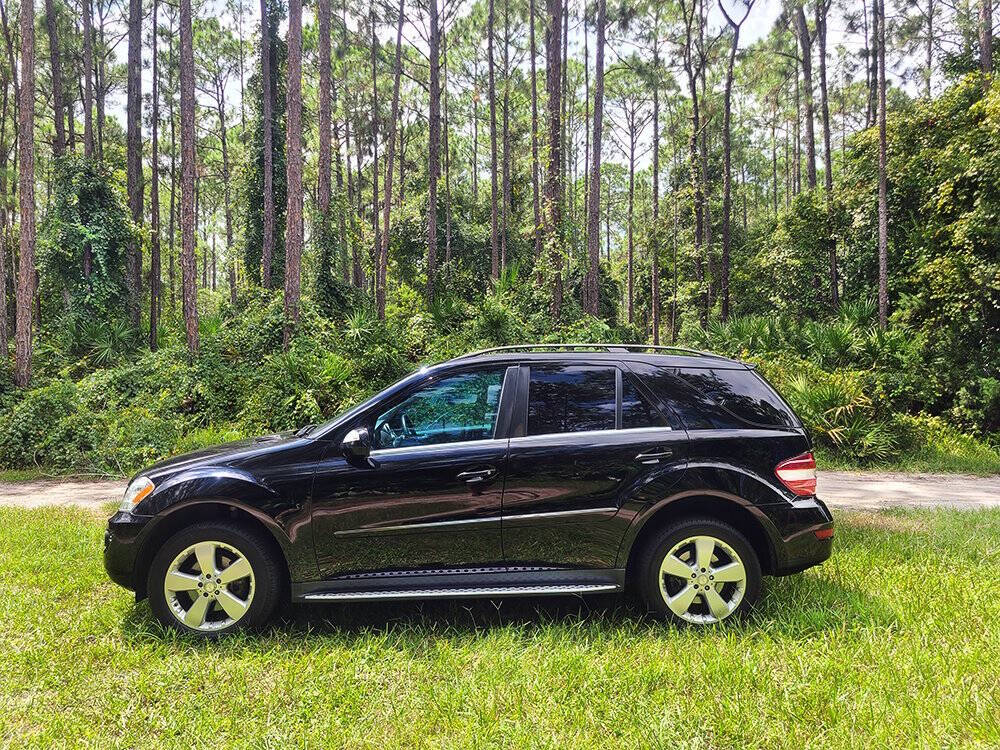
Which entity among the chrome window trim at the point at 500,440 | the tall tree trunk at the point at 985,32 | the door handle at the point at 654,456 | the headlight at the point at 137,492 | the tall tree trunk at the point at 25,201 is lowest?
the headlight at the point at 137,492

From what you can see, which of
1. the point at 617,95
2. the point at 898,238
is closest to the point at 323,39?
the point at 898,238

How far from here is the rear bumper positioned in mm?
3516

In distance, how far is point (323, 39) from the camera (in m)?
14.9

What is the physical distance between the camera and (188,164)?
1338 cm

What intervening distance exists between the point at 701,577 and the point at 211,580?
2992 millimetres

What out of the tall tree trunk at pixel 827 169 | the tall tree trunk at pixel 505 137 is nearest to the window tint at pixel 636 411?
the tall tree trunk at pixel 827 169

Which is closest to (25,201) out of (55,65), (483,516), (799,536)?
(55,65)

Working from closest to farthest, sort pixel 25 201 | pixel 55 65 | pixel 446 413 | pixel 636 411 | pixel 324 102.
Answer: pixel 636 411 < pixel 446 413 < pixel 25 201 < pixel 324 102 < pixel 55 65

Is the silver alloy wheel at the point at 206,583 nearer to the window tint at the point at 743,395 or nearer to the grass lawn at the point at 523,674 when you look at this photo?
the grass lawn at the point at 523,674

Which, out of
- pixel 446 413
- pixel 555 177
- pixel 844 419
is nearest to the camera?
pixel 446 413

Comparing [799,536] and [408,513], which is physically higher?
[408,513]

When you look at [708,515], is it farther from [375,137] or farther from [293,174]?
[375,137]

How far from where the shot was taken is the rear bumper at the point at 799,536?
3516 mm

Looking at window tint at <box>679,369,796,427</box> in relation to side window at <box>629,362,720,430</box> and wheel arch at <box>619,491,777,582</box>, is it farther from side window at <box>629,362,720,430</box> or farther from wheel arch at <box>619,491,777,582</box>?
wheel arch at <box>619,491,777,582</box>
